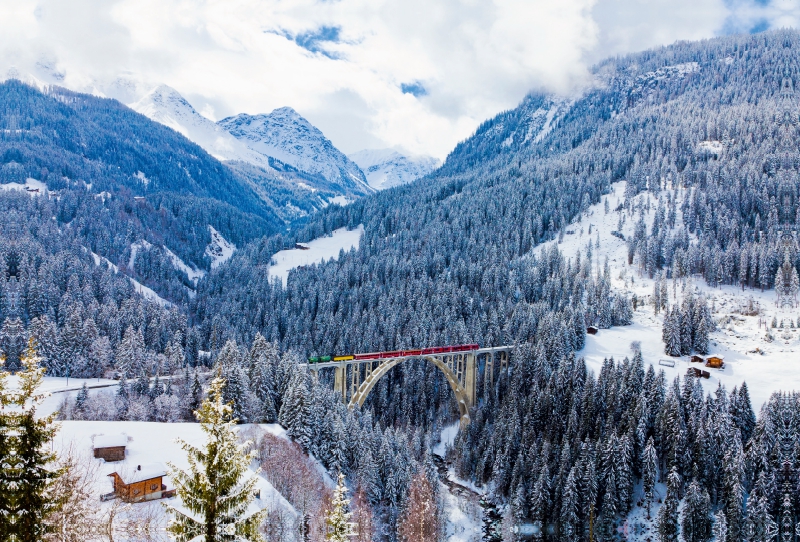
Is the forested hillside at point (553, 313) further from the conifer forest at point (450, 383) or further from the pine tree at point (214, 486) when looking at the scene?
the pine tree at point (214, 486)

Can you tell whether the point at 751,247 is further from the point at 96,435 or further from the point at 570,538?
the point at 96,435

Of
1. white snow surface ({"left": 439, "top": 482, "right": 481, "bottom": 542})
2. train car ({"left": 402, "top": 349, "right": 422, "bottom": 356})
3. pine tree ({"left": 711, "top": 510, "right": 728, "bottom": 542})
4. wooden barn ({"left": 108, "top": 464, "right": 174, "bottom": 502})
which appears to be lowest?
white snow surface ({"left": 439, "top": 482, "right": 481, "bottom": 542})

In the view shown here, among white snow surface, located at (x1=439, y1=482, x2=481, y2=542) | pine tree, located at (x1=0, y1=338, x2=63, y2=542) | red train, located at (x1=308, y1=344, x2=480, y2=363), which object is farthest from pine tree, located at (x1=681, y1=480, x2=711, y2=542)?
pine tree, located at (x1=0, y1=338, x2=63, y2=542)

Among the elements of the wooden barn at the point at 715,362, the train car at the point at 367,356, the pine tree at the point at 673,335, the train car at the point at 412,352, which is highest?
the pine tree at the point at 673,335

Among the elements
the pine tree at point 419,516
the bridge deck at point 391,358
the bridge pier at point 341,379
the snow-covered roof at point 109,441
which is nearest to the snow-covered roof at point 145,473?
the snow-covered roof at point 109,441

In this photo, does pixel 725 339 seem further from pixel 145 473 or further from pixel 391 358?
pixel 145 473

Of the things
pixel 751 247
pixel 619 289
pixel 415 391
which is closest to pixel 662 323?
pixel 619 289

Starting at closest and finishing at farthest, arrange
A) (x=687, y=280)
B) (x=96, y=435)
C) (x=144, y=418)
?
(x=96, y=435), (x=144, y=418), (x=687, y=280)

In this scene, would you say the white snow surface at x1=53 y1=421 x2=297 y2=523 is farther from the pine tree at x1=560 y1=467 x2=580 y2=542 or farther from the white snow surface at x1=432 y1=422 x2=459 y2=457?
the white snow surface at x1=432 y1=422 x2=459 y2=457
